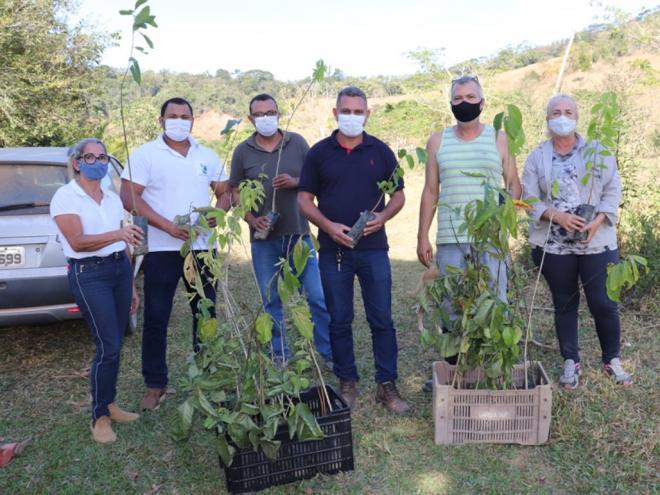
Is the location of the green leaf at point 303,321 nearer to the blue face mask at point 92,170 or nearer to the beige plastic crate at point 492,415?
the beige plastic crate at point 492,415

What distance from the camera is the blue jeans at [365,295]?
3314mm

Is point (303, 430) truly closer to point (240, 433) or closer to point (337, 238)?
point (240, 433)

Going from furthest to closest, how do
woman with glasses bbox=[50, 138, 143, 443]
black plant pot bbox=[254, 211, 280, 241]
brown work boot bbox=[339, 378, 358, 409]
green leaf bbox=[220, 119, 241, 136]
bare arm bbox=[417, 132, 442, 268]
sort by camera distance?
black plant pot bbox=[254, 211, 280, 241] < brown work boot bbox=[339, 378, 358, 409] < bare arm bbox=[417, 132, 442, 268] < woman with glasses bbox=[50, 138, 143, 443] < green leaf bbox=[220, 119, 241, 136]

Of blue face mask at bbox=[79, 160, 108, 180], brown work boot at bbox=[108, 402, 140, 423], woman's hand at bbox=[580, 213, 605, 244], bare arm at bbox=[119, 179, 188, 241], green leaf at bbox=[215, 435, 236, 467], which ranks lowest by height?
brown work boot at bbox=[108, 402, 140, 423]

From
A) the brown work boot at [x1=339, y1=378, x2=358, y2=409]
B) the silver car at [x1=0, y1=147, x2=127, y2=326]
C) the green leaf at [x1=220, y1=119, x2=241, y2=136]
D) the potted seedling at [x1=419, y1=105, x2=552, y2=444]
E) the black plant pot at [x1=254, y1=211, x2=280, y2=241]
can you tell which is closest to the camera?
the green leaf at [x1=220, y1=119, x2=241, y2=136]

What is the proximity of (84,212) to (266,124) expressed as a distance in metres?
1.33

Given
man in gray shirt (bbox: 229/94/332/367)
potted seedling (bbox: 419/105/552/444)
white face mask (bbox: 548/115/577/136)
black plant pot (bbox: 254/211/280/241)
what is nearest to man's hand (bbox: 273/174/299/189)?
man in gray shirt (bbox: 229/94/332/367)

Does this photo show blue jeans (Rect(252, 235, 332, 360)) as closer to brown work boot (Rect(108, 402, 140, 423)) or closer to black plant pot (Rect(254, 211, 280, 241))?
black plant pot (Rect(254, 211, 280, 241))

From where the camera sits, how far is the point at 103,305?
9.93 ft

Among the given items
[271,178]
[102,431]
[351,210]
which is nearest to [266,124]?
[271,178]

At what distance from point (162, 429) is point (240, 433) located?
1094 millimetres

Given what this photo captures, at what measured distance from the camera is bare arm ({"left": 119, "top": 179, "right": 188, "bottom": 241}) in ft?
10.6

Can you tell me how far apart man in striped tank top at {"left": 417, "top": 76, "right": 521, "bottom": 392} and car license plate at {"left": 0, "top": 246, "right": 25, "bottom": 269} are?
2.65 m

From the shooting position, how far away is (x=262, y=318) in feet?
7.84
